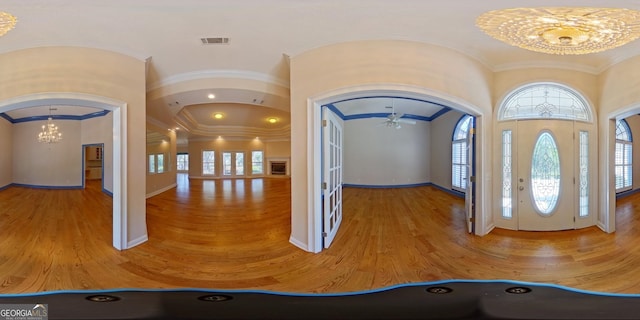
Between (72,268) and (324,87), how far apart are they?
2.96 metres

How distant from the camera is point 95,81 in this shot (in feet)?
10.2

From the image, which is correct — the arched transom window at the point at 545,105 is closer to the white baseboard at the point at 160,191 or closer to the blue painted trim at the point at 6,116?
the white baseboard at the point at 160,191

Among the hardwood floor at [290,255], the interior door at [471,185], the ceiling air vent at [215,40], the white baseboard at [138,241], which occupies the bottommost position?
the hardwood floor at [290,255]

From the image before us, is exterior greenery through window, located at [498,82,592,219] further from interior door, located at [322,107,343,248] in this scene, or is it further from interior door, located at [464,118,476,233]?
interior door, located at [322,107,343,248]

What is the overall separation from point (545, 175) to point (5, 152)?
13.8 metres

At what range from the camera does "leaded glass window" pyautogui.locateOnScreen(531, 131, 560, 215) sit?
13.2ft

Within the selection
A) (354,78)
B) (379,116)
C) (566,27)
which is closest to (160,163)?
(379,116)

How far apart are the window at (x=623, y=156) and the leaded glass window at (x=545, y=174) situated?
15.7 ft

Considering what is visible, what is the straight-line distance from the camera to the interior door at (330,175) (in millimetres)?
3260

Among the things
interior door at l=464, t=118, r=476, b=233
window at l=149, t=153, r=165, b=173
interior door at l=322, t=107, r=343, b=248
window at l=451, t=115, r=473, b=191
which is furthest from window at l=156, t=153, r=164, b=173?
window at l=451, t=115, r=473, b=191

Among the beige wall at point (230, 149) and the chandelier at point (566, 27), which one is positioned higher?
the chandelier at point (566, 27)

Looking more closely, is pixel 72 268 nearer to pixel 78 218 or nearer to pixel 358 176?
pixel 78 218

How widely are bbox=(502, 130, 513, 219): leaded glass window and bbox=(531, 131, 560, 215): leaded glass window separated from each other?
1.05 feet

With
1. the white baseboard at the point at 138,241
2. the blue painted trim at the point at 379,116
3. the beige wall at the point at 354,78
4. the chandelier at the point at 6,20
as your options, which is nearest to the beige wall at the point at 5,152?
the white baseboard at the point at 138,241
